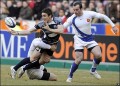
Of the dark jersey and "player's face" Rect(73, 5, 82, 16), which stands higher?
"player's face" Rect(73, 5, 82, 16)

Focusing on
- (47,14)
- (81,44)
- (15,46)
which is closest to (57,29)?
(47,14)

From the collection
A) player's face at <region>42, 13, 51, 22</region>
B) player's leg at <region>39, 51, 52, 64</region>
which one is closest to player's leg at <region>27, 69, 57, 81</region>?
player's leg at <region>39, 51, 52, 64</region>

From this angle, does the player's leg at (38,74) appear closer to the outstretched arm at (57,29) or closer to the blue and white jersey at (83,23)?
the outstretched arm at (57,29)

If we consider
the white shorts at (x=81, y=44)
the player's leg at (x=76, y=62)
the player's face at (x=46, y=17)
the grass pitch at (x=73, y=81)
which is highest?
the player's face at (x=46, y=17)

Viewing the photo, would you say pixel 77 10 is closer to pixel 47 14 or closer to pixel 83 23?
pixel 83 23

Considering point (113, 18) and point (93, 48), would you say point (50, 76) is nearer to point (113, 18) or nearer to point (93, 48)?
point (93, 48)

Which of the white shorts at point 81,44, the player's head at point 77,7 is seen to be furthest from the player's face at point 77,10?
the white shorts at point 81,44

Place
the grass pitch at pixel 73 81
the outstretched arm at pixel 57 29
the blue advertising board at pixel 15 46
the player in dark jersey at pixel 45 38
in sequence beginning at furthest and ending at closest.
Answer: the blue advertising board at pixel 15 46, the player in dark jersey at pixel 45 38, the outstretched arm at pixel 57 29, the grass pitch at pixel 73 81

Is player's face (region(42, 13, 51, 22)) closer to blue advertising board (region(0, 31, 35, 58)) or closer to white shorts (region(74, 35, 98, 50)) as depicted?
white shorts (region(74, 35, 98, 50))

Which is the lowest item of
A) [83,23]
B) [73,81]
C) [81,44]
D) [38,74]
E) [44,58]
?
[73,81]

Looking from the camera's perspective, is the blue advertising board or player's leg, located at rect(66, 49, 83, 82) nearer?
player's leg, located at rect(66, 49, 83, 82)

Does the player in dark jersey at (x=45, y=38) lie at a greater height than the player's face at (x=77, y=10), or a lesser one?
lesser

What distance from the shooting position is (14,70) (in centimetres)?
1597

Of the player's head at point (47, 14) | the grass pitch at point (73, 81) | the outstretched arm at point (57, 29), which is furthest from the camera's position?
the player's head at point (47, 14)
